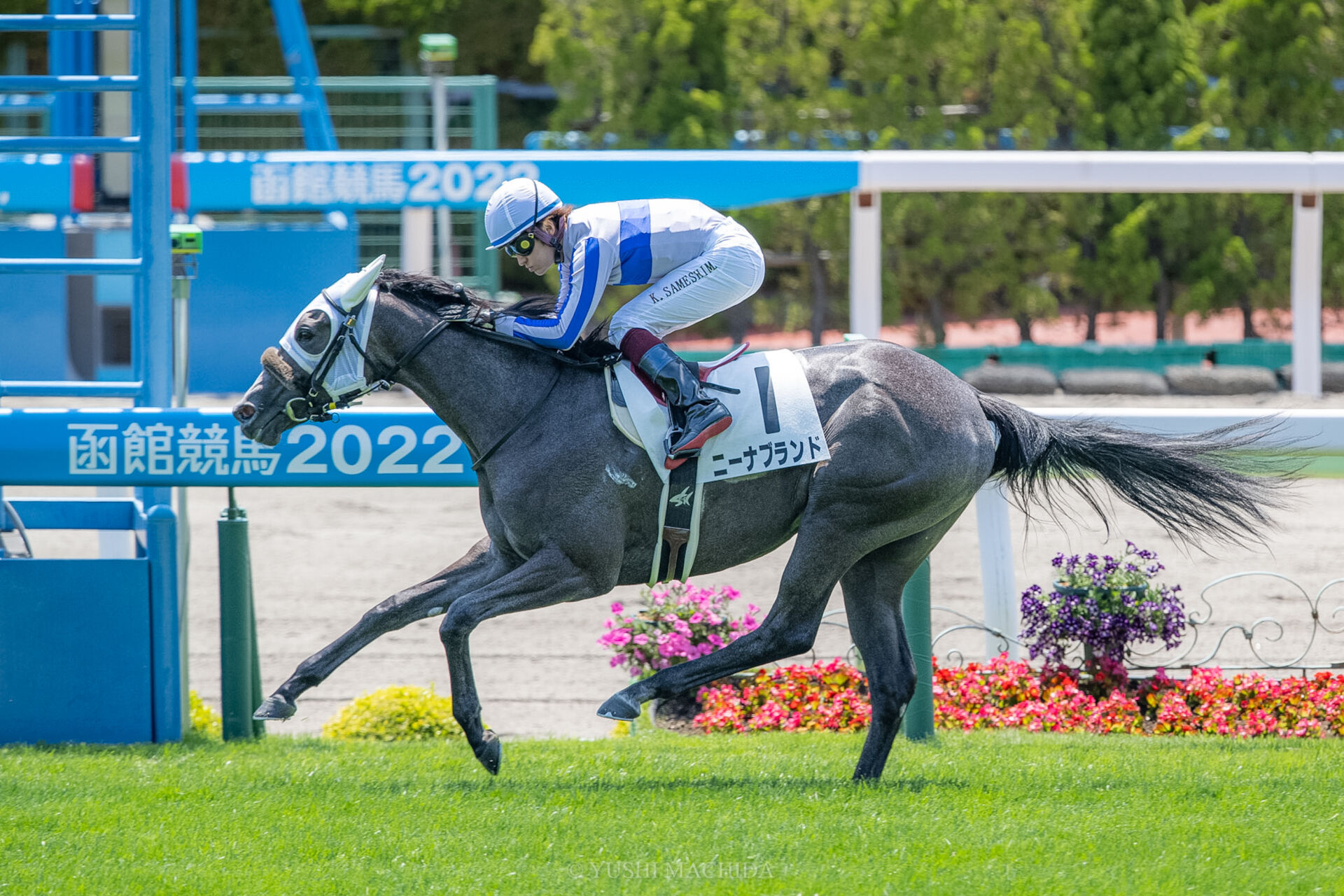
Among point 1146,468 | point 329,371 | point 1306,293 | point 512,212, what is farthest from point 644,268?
point 1306,293

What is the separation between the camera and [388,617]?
4.95 metres

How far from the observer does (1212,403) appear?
15906 mm

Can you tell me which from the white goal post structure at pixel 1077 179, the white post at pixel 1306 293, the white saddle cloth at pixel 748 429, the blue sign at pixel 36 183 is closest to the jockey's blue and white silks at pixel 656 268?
the white saddle cloth at pixel 748 429

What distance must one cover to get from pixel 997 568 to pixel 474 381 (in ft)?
9.20

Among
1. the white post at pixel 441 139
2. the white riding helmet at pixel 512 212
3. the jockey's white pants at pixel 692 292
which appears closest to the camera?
the white riding helmet at pixel 512 212

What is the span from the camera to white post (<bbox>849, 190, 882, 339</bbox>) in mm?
8758

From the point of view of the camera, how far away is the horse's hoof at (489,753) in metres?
4.85

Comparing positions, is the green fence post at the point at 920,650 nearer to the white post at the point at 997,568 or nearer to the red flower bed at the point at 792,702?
the red flower bed at the point at 792,702

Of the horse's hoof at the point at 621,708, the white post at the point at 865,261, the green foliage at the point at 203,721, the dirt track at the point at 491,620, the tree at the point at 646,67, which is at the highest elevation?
the tree at the point at 646,67

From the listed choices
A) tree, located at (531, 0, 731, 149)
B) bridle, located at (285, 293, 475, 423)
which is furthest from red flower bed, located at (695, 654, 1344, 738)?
tree, located at (531, 0, 731, 149)

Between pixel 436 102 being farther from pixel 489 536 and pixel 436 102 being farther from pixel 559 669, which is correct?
pixel 489 536

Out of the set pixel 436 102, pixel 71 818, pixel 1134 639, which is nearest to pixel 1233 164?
pixel 1134 639

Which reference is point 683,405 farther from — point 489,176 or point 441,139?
point 441,139

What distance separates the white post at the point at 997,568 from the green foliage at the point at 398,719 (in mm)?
2363
